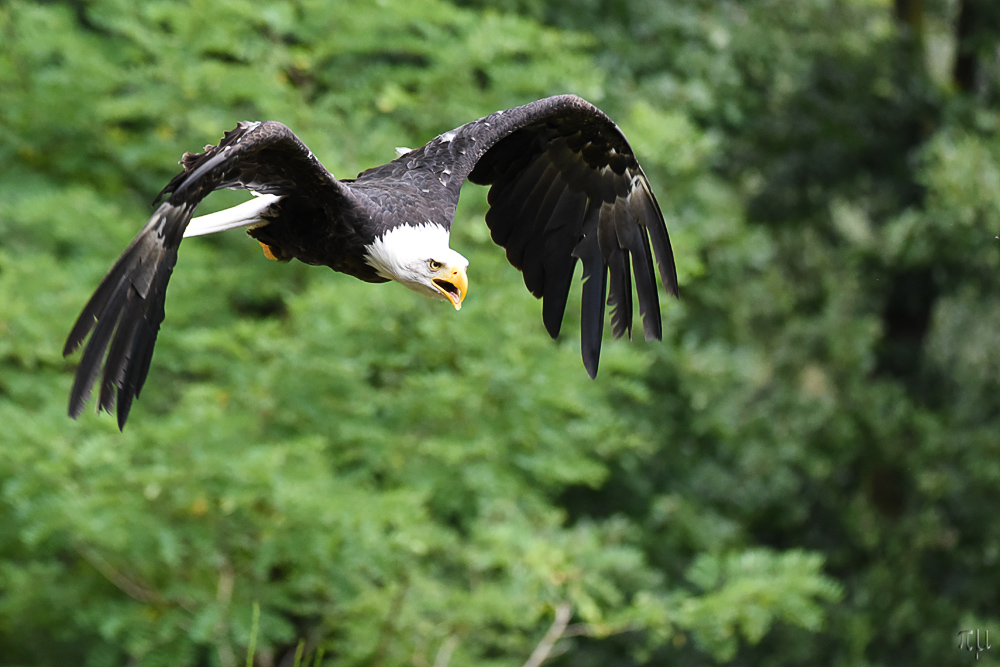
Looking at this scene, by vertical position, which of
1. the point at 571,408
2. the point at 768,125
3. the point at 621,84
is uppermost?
the point at 768,125

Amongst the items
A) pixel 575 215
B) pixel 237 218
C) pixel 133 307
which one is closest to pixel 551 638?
pixel 575 215

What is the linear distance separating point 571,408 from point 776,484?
457cm

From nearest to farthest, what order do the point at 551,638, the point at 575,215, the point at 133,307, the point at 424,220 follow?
the point at 133,307 → the point at 424,220 → the point at 575,215 → the point at 551,638

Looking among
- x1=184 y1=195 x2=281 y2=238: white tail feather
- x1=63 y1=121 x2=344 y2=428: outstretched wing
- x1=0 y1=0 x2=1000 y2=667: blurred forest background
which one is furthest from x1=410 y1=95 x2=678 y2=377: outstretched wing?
x1=0 y1=0 x2=1000 y2=667: blurred forest background

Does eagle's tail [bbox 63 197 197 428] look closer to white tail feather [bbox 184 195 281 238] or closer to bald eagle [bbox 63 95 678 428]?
bald eagle [bbox 63 95 678 428]

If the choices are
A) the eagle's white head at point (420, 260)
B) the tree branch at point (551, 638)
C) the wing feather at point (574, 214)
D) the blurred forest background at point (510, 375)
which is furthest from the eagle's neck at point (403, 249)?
the tree branch at point (551, 638)

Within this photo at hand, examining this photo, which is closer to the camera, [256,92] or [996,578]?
[256,92]

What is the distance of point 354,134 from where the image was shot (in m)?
8.78

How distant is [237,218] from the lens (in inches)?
161

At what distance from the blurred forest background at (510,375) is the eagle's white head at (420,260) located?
123 inches

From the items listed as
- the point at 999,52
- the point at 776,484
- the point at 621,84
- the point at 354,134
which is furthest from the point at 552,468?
the point at 999,52

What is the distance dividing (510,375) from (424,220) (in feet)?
13.5

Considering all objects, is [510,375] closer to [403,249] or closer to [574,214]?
[574,214]

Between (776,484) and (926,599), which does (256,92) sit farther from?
(926,599)
